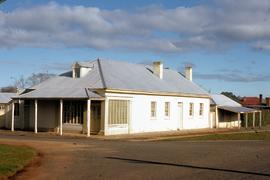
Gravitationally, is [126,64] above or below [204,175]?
above

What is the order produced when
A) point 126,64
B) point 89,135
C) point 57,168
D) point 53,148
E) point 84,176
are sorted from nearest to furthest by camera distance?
point 84,176 < point 57,168 < point 53,148 < point 89,135 < point 126,64

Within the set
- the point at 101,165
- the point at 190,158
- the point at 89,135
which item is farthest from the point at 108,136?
the point at 101,165

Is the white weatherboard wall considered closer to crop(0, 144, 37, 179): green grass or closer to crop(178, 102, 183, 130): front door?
crop(178, 102, 183, 130): front door

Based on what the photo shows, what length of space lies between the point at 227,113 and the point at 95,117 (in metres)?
24.8

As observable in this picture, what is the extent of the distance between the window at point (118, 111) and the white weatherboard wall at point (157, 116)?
0.91ft

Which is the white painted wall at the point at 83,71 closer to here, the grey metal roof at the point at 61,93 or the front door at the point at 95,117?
the grey metal roof at the point at 61,93

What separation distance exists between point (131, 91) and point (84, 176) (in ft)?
76.4

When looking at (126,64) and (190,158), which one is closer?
(190,158)

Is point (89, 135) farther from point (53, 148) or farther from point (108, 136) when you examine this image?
point (53, 148)

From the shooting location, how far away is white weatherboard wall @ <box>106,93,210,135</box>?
35719mm

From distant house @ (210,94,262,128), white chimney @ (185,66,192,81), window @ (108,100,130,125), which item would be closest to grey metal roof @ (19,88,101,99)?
window @ (108,100,130,125)

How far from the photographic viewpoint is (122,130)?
35.3 meters

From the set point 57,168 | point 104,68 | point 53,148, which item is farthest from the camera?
point 104,68

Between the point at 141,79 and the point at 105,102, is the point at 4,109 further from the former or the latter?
the point at 105,102
